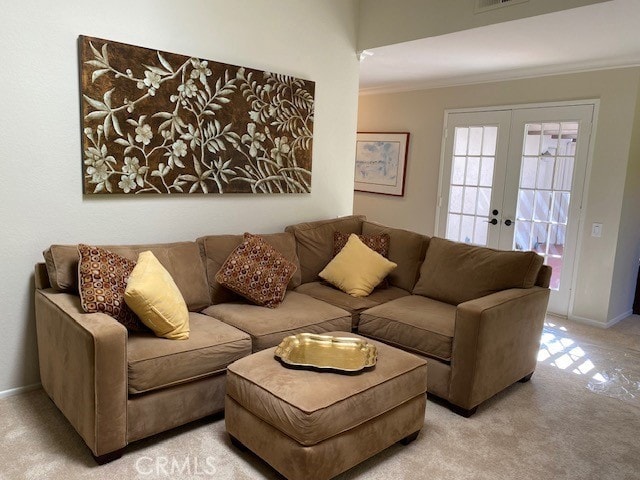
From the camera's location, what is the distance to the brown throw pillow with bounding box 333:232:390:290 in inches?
146

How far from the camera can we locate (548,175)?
4.60m

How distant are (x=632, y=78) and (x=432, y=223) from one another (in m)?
2.33

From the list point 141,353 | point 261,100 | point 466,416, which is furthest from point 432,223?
point 141,353

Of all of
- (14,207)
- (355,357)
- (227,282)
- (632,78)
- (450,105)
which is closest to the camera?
(355,357)

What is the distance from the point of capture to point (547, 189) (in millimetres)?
4617

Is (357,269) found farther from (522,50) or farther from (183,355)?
(522,50)

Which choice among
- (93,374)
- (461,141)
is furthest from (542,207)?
(93,374)

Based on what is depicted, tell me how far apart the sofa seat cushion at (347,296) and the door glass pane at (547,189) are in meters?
1.90

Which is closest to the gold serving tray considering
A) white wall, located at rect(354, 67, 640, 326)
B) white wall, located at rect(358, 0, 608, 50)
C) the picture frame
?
white wall, located at rect(358, 0, 608, 50)

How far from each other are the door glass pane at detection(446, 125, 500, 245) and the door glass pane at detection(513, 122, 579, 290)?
0.36 m

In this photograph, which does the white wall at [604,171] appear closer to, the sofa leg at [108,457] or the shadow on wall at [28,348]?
the sofa leg at [108,457]

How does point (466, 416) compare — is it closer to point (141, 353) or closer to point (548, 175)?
point (141, 353)

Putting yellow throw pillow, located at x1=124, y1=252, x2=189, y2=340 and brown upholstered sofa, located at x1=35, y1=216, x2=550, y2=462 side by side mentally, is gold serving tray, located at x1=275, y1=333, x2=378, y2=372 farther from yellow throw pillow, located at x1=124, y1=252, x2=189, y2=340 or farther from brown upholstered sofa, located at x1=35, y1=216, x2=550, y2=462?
yellow throw pillow, located at x1=124, y1=252, x2=189, y2=340

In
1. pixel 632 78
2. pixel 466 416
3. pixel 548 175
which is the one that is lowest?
pixel 466 416
